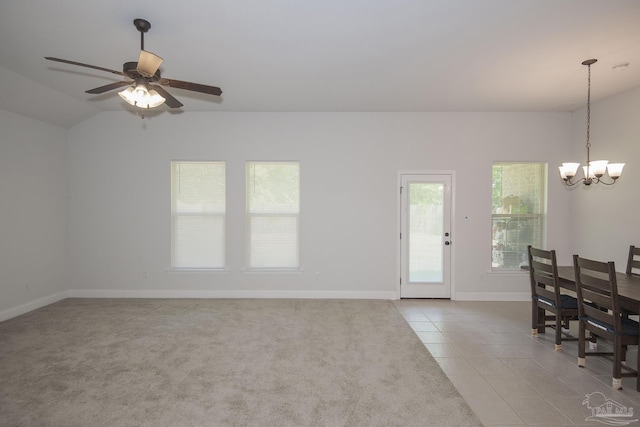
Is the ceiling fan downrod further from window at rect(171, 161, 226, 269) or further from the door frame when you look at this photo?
the door frame

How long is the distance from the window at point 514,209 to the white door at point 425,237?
807 mm

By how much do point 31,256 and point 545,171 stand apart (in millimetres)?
7723

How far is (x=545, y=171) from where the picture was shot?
4875mm

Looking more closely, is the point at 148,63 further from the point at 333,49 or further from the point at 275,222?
the point at 275,222

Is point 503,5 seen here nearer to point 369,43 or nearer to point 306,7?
point 369,43

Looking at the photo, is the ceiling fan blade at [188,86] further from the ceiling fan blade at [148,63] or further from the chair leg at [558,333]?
the chair leg at [558,333]

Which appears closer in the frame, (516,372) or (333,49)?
(516,372)

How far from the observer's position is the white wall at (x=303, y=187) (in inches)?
192

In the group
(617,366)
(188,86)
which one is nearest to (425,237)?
(617,366)

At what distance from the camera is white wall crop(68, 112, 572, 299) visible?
488 centimetres

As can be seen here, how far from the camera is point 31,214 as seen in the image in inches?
170

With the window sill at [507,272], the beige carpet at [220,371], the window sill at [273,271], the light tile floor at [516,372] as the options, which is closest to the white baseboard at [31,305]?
the beige carpet at [220,371]

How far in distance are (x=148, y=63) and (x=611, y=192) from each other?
17.8 ft

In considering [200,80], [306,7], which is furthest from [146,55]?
[200,80]
